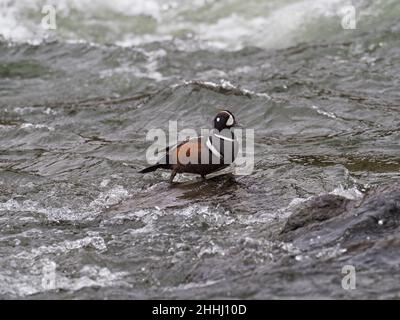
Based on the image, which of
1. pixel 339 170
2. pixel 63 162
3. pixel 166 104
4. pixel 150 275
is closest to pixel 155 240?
pixel 150 275

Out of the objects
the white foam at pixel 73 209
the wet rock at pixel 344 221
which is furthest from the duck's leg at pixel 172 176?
the wet rock at pixel 344 221

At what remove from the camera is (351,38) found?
1022 cm

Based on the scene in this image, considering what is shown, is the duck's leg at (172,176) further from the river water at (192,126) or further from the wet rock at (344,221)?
the wet rock at (344,221)

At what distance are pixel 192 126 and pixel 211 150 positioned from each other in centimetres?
248

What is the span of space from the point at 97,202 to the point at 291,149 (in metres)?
2.02

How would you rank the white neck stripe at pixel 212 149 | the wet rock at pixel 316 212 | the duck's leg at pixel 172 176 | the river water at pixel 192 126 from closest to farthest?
the river water at pixel 192 126 → the wet rock at pixel 316 212 → the white neck stripe at pixel 212 149 → the duck's leg at pixel 172 176

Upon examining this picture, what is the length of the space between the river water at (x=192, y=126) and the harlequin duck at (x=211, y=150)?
0.62 feet

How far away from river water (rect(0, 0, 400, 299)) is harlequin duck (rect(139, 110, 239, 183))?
0.19 m

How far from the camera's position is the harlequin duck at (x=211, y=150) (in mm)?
5770

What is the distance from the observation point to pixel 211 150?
5.78 m

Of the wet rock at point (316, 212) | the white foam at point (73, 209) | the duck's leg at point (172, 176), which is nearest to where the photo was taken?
the wet rock at point (316, 212)

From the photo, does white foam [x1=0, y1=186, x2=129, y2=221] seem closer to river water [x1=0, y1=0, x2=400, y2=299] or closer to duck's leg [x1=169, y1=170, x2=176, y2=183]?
river water [x1=0, y1=0, x2=400, y2=299]

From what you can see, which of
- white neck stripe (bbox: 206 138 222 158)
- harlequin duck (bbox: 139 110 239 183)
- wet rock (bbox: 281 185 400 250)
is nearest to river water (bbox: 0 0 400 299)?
wet rock (bbox: 281 185 400 250)
